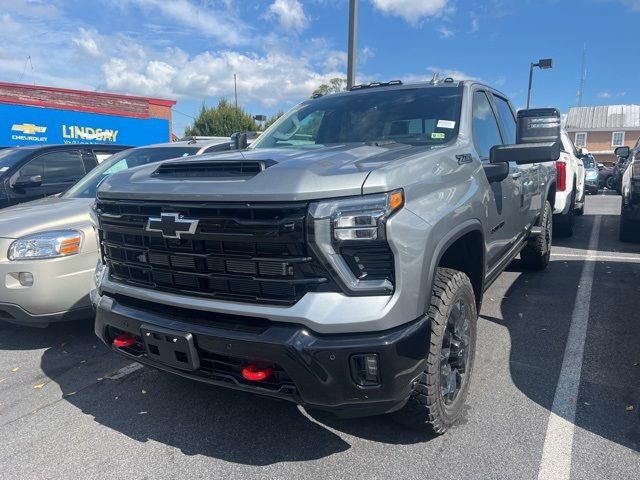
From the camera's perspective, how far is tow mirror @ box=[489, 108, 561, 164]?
10.4ft

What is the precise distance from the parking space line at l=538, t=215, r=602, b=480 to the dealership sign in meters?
17.9

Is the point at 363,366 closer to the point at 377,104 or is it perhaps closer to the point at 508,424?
the point at 508,424

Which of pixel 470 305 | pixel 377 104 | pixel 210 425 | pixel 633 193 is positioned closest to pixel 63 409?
pixel 210 425

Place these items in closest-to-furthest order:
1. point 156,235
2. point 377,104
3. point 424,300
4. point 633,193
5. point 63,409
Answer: point 424,300 < point 156,235 < point 63,409 < point 377,104 < point 633,193

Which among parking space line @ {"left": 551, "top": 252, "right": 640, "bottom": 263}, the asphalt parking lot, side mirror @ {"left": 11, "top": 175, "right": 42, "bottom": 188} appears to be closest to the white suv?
Answer: parking space line @ {"left": 551, "top": 252, "right": 640, "bottom": 263}

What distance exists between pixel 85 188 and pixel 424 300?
13.5ft

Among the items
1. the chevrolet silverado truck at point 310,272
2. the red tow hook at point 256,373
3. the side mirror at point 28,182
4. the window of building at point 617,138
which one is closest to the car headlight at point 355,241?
the chevrolet silverado truck at point 310,272

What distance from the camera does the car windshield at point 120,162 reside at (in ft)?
16.8

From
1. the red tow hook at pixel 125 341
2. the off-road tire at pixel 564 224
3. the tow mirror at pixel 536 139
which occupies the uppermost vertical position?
the tow mirror at pixel 536 139

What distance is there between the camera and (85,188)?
5164mm

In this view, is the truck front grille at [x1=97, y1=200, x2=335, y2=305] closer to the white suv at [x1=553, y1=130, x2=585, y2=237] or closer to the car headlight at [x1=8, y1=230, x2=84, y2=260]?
the car headlight at [x1=8, y1=230, x2=84, y2=260]

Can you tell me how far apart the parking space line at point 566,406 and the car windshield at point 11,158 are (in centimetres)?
646

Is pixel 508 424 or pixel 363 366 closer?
pixel 363 366

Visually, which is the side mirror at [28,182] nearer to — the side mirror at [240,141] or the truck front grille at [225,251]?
the side mirror at [240,141]
